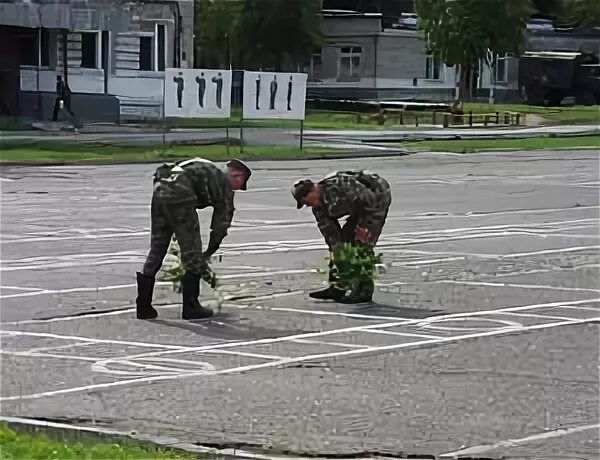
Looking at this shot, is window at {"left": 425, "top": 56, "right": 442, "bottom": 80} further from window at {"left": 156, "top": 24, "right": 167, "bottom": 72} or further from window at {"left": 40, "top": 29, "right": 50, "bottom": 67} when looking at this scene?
window at {"left": 40, "top": 29, "right": 50, "bottom": 67}

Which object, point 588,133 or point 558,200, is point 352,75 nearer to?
point 558,200

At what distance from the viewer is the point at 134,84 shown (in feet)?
108

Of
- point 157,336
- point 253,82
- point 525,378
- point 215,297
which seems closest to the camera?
point 525,378

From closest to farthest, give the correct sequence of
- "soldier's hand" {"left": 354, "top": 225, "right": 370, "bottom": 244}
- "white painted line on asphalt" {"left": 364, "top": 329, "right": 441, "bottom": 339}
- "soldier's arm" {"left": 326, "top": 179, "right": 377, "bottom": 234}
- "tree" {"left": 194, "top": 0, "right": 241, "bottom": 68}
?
"white painted line on asphalt" {"left": 364, "top": 329, "right": 441, "bottom": 339} → "soldier's arm" {"left": 326, "top": 179, "right": 377, "bottom": 234} → "soldier's hand" {"left": 354, "top": 225, "right": 370, "bottom": 244} → "tree" {"left": 194, "top": 0, "right": 241, "bottom": 68}

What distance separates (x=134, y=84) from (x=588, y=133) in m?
16.6

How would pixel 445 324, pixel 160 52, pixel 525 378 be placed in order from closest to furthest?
1. pixel 525 378
2. pixel 445 324
3. pixel 160 52

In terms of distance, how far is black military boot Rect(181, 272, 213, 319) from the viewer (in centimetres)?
1310

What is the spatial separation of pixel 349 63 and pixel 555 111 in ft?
40.6

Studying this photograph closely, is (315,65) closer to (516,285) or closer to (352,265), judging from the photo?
(516,285)

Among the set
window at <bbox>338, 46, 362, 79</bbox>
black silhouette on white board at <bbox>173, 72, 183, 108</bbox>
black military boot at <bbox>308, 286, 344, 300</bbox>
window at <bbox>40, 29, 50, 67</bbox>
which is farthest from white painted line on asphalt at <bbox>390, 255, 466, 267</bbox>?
window at <bbox>40, 29, 50, 67</bbox>

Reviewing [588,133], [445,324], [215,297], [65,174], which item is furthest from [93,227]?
[588,133]

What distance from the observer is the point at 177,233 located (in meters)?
12.9

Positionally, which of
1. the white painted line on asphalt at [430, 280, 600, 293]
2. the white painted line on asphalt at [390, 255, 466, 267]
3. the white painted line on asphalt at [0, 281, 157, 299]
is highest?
the white painted line on asphalt at [430, 280, 600, 293]

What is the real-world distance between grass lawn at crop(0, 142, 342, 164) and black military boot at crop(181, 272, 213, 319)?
22.0m
